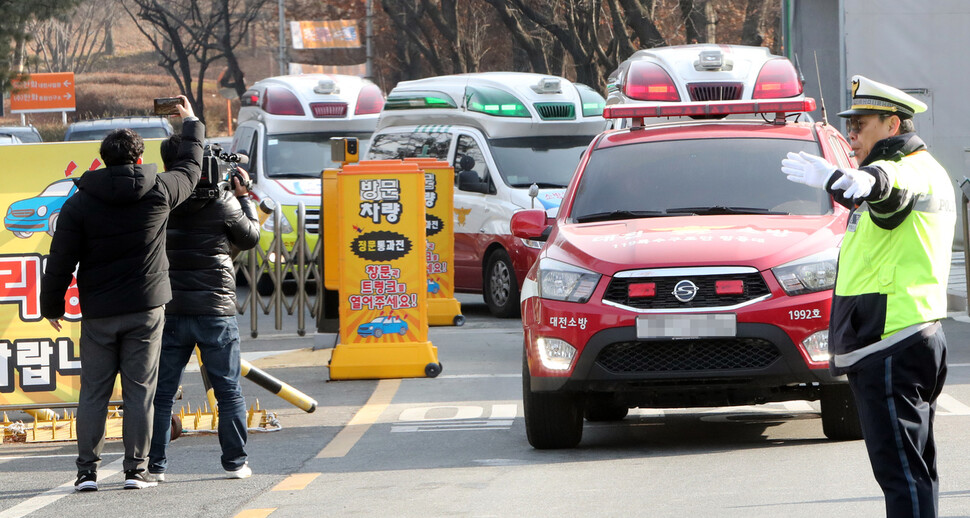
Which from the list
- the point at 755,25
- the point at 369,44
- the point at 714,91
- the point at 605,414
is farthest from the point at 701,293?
the point at 369,44

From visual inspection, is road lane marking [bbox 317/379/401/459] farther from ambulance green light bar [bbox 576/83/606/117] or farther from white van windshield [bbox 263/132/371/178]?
white van windshield [bbox 263/132/371/178]

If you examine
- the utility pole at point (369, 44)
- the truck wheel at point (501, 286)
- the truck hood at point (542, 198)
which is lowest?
the truck wheel at point (501, 286)

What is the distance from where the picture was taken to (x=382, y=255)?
11.4m

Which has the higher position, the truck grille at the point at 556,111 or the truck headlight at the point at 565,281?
the truck grille at the point at 556,111

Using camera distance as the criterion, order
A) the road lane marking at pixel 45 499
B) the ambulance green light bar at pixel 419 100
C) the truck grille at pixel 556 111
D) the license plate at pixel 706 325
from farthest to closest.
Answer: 1. the ambulance green light bar at pixel 419 100
2. the truck grille at pixel 556 111
3. the license plate at pixel 706 325
4. the road lane marking at pixel 45 499

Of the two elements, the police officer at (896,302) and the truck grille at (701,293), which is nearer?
the police officer at (896,302)

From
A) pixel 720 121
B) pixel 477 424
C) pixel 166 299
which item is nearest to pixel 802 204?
pixel 720 121

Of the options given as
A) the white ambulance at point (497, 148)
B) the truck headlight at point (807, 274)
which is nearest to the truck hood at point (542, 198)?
the white ambulance at point (497, 148)

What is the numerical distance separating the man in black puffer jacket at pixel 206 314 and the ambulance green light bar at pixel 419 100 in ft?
31.1

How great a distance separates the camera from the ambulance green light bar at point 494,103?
52.9 feet

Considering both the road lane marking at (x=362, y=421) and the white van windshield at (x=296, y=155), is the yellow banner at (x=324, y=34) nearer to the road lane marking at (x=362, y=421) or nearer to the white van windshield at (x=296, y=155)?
the white van windshield at (x=296, y=155)

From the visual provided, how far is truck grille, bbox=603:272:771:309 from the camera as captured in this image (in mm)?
7230

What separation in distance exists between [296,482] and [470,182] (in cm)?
838

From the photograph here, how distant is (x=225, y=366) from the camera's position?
289 inches
